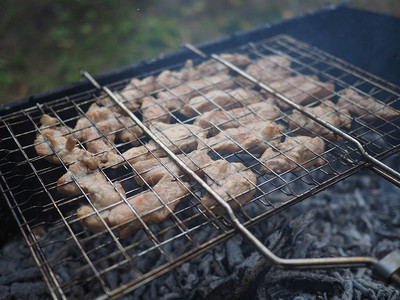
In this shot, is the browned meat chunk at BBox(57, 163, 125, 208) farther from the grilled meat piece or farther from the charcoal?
the charcoal

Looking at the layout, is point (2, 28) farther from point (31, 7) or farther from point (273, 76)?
point (273, 76)

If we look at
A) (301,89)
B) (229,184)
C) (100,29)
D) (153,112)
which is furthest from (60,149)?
(100,29)

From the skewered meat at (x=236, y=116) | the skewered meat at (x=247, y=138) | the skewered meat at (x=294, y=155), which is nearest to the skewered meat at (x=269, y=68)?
the skewered meat at (x=236, y=116)

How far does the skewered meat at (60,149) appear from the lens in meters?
2.76

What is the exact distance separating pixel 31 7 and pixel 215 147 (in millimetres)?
6321

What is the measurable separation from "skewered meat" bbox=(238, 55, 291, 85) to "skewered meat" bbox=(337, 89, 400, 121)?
0.72 metres

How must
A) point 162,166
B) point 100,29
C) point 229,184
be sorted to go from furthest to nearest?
1. point 100,29
2. point 162,166
3. point 229,184

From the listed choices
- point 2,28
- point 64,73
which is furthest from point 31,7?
point 64,73

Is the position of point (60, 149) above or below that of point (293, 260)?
below

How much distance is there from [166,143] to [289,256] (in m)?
1.48

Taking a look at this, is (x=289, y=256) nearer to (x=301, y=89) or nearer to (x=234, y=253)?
(x=234, y=253)

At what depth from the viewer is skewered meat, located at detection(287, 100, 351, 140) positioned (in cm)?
310

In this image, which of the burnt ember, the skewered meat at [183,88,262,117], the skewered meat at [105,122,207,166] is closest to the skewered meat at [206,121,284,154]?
the skewered meat at [105,122,207,166]

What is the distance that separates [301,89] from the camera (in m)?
3.64
